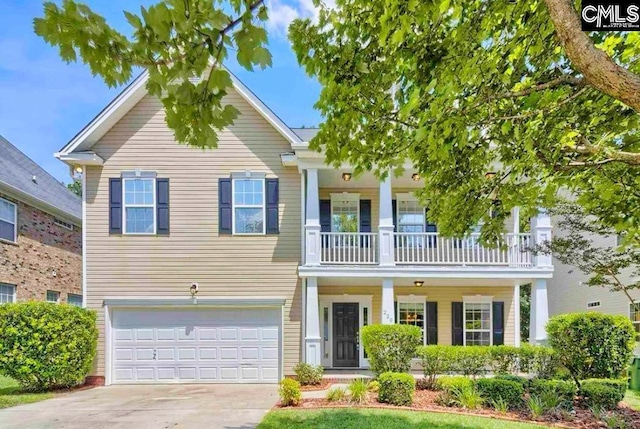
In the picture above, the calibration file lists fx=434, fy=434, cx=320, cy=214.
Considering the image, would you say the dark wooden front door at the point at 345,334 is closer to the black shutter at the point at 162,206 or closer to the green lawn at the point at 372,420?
the green lawn at the point at 372,420

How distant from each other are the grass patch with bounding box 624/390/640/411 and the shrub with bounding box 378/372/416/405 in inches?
174

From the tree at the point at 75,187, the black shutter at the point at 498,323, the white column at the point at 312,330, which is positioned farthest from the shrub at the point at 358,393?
the tree at the point at 75,187

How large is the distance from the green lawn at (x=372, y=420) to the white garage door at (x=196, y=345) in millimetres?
4064

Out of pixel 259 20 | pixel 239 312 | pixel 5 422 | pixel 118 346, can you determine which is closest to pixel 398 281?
pixel 239 312

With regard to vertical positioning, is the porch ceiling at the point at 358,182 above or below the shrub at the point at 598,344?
above

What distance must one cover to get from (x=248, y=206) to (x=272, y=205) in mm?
689

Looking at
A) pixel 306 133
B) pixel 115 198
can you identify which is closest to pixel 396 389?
pixel 306 133

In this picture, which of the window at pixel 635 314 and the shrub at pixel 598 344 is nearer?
the shrub at pixel 598 344

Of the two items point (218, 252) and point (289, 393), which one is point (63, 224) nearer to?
point (218, 252)

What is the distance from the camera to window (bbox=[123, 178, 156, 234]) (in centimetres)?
1221

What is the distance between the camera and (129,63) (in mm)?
2678

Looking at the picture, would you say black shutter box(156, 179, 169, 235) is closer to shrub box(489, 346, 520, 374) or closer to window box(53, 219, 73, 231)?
window box(53, 219, 73, 231)

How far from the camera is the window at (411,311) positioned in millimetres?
13867

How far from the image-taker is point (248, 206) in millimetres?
12359
